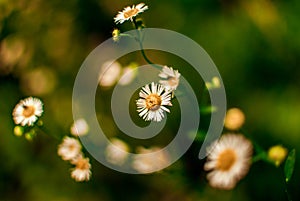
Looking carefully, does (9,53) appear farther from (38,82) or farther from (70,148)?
(70,148)

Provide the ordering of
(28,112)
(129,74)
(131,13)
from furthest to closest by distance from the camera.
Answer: (129,74) → (28,112) → (131,13)

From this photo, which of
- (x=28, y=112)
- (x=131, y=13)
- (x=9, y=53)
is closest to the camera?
(x=131, y=13)

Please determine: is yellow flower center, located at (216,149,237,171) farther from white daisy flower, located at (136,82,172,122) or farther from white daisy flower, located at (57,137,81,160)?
white daisy flower, located at (57,137,81,160)

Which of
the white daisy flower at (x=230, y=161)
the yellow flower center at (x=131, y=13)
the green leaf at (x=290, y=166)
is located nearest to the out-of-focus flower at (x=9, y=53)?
the yellow flower center at (x=131, y=13)

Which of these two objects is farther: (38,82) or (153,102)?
(38,82)

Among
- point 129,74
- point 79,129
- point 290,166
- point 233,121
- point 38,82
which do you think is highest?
point 38,82

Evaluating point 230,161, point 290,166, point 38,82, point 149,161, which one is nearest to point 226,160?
point 230,161

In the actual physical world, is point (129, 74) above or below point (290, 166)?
above

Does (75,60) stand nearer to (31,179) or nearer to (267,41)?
(31,179)
